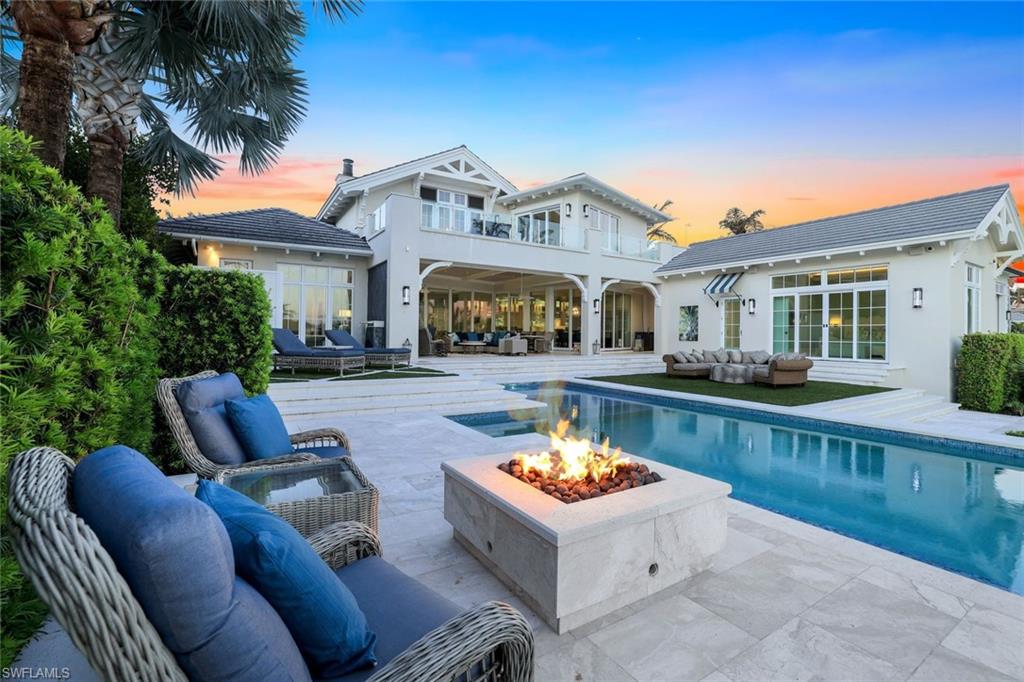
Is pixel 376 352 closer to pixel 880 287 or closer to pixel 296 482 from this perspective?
pixel 296 482

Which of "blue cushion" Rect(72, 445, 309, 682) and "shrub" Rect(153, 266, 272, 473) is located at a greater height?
"shrub" Rect(153, 266, 272, 473)

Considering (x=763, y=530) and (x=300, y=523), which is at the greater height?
(x=300, y=523)

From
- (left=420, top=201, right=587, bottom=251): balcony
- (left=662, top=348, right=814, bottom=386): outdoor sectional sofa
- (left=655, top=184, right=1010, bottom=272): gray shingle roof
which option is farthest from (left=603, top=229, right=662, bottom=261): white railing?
(left=662, top=348, right=814, bottom=386): outdoor sectional sofa

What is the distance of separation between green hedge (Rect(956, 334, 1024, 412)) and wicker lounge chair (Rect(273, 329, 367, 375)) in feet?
46.3

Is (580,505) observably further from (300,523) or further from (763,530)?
(763,530)

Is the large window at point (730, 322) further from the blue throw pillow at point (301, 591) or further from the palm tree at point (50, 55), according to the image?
the blue throw pillow at point (301, 591)

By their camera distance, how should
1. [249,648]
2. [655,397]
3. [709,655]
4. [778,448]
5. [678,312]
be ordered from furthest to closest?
[678,312]
[655,397]
[778,448]
[709,655]
[249,648]

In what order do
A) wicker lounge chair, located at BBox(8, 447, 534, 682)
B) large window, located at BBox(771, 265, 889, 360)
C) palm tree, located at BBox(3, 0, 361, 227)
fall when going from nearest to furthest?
wicker lounge chair, located at BBox(8, 447, 534, 682) → palm tree, located at BBox(3, 0, 361, 227) → large window, located at BBox(771, 265, 889, 360)

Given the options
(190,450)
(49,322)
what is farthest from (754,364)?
(49,322)

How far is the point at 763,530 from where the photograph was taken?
3.46 metres

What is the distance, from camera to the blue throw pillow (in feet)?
3.91

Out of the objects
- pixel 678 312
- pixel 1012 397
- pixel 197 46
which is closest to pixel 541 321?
pixel 678 312

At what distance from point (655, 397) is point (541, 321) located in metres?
11.3

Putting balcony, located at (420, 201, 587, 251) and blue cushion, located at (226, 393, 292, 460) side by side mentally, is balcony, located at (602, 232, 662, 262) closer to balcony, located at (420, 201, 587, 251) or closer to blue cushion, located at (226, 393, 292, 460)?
balcony, located at (420, 201, 587, 251)
